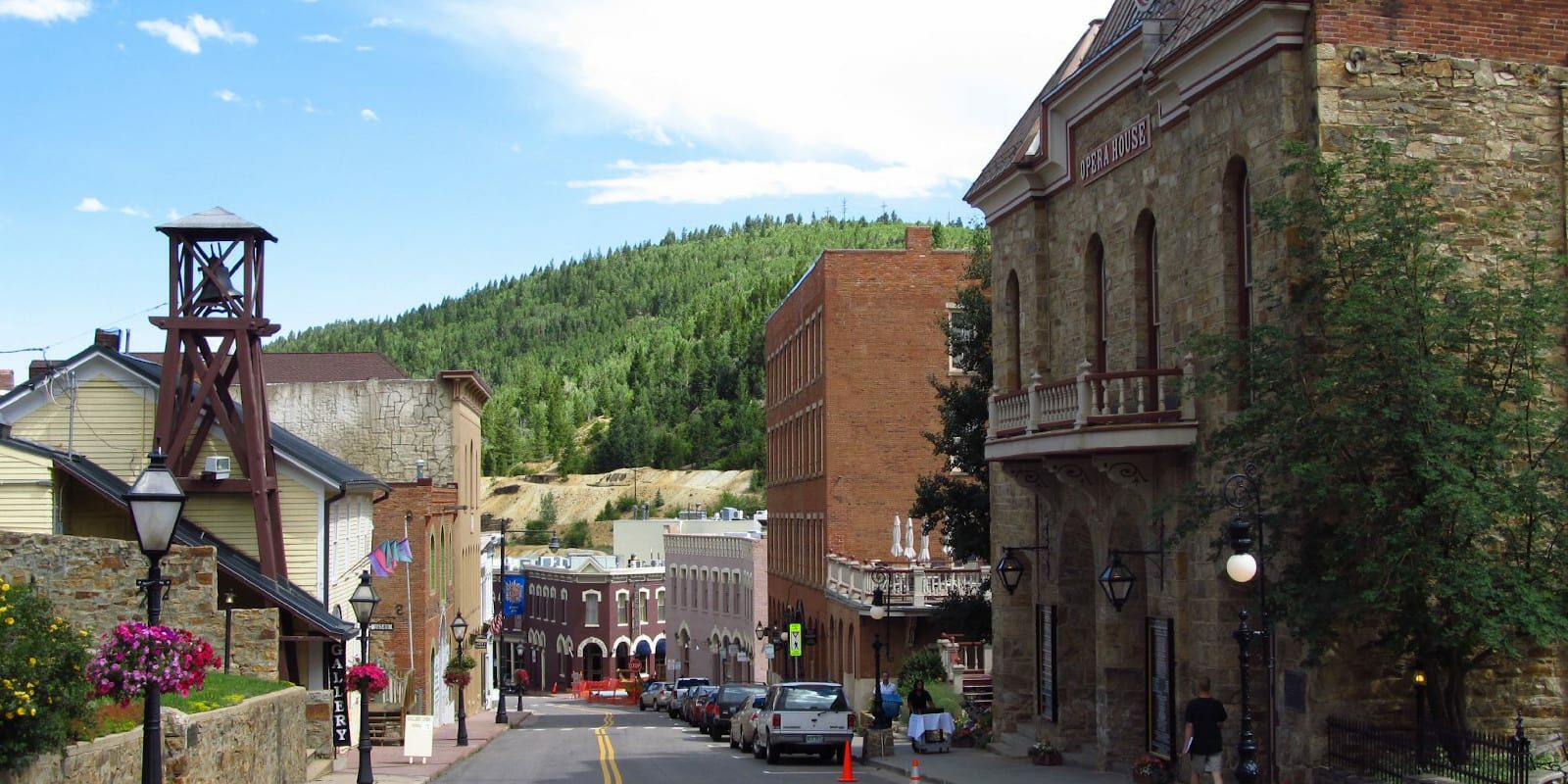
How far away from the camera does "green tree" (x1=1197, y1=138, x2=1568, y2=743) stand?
A: 1620 cm

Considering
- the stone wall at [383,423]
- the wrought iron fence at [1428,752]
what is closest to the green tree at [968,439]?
the stone wall at [383,423]

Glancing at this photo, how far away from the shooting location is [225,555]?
98.7 ft

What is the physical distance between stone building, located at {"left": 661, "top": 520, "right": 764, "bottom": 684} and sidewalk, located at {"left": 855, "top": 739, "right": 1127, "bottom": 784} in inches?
1242

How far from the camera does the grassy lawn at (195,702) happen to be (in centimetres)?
1566

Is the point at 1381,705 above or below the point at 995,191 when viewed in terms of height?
below

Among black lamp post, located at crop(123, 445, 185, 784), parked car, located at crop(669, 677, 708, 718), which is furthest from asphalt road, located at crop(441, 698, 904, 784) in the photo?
black lamp post, located at crop(123, 445, 185, 784)

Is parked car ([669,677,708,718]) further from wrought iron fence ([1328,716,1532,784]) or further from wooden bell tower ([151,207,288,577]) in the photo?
wrought iron fence ([1328,716,1532,784])

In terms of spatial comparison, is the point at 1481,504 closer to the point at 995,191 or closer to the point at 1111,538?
the point at 1111,538

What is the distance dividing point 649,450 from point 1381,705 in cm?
15187

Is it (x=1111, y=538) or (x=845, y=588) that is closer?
(x=1111, y=538)

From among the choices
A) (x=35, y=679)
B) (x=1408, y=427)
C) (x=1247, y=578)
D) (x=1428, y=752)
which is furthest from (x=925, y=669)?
(x=35, y=679)

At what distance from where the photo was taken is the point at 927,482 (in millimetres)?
42188

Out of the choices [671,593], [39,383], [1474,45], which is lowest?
[671,593]

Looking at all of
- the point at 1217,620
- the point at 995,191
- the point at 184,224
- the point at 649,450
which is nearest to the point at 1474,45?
the point at 1217,620
